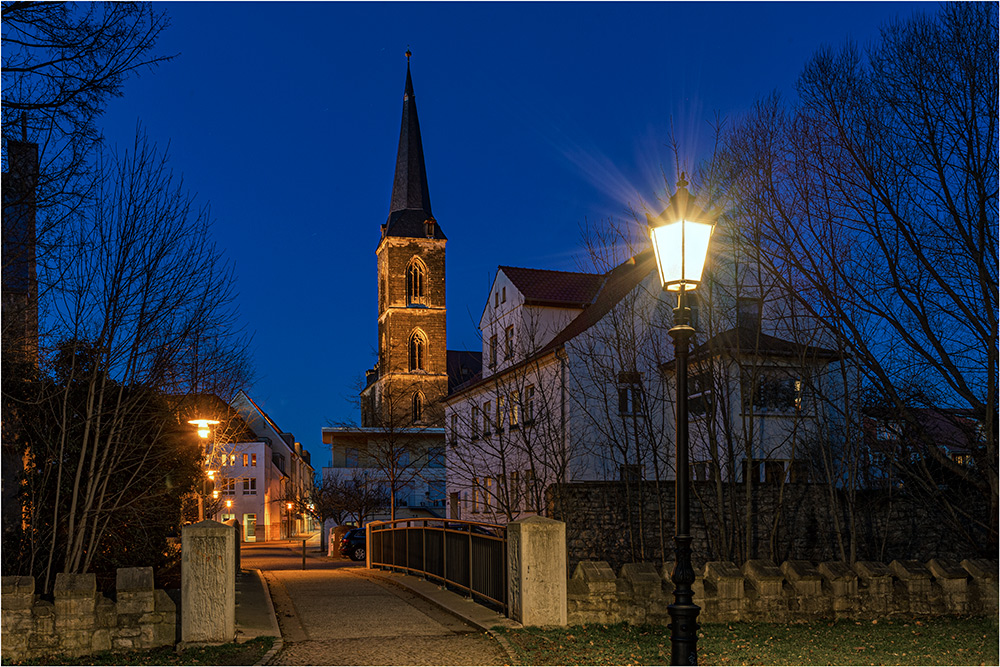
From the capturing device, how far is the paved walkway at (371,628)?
403 inches

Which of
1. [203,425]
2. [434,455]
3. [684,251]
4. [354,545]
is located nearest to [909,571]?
[684,251]

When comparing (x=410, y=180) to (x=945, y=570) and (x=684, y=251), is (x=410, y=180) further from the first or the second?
(x=684, y=251)

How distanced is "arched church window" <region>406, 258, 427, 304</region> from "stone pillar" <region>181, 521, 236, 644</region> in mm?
75124

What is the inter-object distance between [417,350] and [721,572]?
7341cm

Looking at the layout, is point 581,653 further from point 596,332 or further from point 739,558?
point 596,332

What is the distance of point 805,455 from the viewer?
2595 centimetres

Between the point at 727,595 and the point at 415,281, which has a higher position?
the point at 415,281

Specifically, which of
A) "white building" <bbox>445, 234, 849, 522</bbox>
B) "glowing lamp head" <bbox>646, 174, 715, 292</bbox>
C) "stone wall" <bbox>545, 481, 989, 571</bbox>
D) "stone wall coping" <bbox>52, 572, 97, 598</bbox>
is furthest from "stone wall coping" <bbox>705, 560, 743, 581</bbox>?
→ "stone wall" <bbox>545, 481, 989, 571</bbox>

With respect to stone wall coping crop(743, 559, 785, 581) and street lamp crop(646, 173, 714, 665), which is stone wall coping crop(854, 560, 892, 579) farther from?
street lamp crop(646, 173, 714, 665)

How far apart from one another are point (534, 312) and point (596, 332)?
25.3 ft

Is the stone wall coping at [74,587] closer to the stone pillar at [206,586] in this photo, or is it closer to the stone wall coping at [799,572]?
the stone pillar at [206,586]

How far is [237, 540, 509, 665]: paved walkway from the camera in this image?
1024 cm

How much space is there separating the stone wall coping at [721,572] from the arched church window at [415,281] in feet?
245

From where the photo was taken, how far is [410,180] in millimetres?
87875
